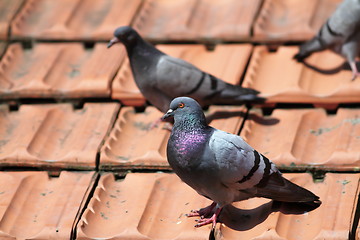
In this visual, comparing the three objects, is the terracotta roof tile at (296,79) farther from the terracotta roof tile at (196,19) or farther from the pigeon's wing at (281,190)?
the pigeon's wing at (281,190)

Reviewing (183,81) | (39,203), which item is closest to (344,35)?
(183,81)

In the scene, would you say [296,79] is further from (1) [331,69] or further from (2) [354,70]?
(2) [354,70]

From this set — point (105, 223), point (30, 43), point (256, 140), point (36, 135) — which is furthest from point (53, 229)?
point (30, 43)

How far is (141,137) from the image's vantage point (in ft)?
22.0

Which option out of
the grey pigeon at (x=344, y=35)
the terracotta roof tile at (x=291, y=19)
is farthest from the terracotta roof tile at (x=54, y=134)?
the grey pigeon at (x=344, y=35)

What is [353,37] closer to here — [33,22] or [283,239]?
[283,239]

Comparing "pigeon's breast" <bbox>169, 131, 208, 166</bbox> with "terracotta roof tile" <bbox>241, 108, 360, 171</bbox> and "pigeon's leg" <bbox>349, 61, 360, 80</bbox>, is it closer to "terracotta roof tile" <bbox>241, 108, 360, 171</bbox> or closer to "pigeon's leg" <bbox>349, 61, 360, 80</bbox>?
"terracotta roof tile" <bbox>241, 108, 360, 171</bbox>

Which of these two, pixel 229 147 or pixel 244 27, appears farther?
pixel 244 27

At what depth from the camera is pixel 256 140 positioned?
6426mm

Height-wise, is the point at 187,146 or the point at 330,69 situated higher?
the point at 187,146

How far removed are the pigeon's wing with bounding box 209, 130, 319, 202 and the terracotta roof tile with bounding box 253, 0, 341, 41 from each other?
9.52ft

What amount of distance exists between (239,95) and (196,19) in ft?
6.52

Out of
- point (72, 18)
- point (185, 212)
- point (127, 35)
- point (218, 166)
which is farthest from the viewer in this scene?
point (72, 18)

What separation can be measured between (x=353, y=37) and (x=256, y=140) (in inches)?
68.5
